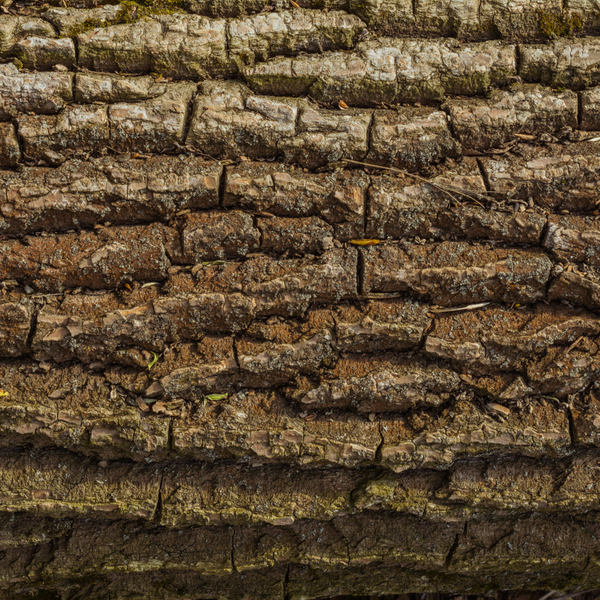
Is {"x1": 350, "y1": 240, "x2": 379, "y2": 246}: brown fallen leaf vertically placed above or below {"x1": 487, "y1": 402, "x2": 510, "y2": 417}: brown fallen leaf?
above

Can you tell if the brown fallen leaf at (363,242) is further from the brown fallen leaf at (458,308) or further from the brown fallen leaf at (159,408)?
the brown fallen leaf at (159,408)

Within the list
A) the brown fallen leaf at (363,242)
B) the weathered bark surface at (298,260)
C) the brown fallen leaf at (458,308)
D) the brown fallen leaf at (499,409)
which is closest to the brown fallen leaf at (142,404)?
the weathered bark surface at (298,260)

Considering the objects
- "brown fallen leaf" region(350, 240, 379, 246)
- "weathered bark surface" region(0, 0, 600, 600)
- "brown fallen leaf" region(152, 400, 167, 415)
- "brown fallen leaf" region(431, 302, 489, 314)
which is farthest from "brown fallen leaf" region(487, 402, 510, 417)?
"brown fallen leaf" region(152, 400, 167, 415)

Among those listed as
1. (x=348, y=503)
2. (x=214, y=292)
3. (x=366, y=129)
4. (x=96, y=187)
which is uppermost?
(x=366, y=129)

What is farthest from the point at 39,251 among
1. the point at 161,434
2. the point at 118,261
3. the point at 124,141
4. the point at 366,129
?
the point at 366,129

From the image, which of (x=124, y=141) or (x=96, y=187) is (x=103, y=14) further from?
(x=96, y=187)

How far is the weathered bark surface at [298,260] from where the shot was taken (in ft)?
7.37

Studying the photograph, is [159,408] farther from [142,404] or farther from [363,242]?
[363,242]

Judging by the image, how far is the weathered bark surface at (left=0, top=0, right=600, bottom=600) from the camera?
225cm

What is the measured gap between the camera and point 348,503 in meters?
2.35

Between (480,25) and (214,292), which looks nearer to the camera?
(214,292)

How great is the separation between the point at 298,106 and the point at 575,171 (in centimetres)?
133

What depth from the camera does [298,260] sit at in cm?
230

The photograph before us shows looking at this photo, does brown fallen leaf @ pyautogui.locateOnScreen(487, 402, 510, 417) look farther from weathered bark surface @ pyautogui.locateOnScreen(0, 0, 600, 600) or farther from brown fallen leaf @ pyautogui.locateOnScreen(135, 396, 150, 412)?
brown fallen leaf @ pyautogui.locateOnScreen(135, 396, 150, 412)
